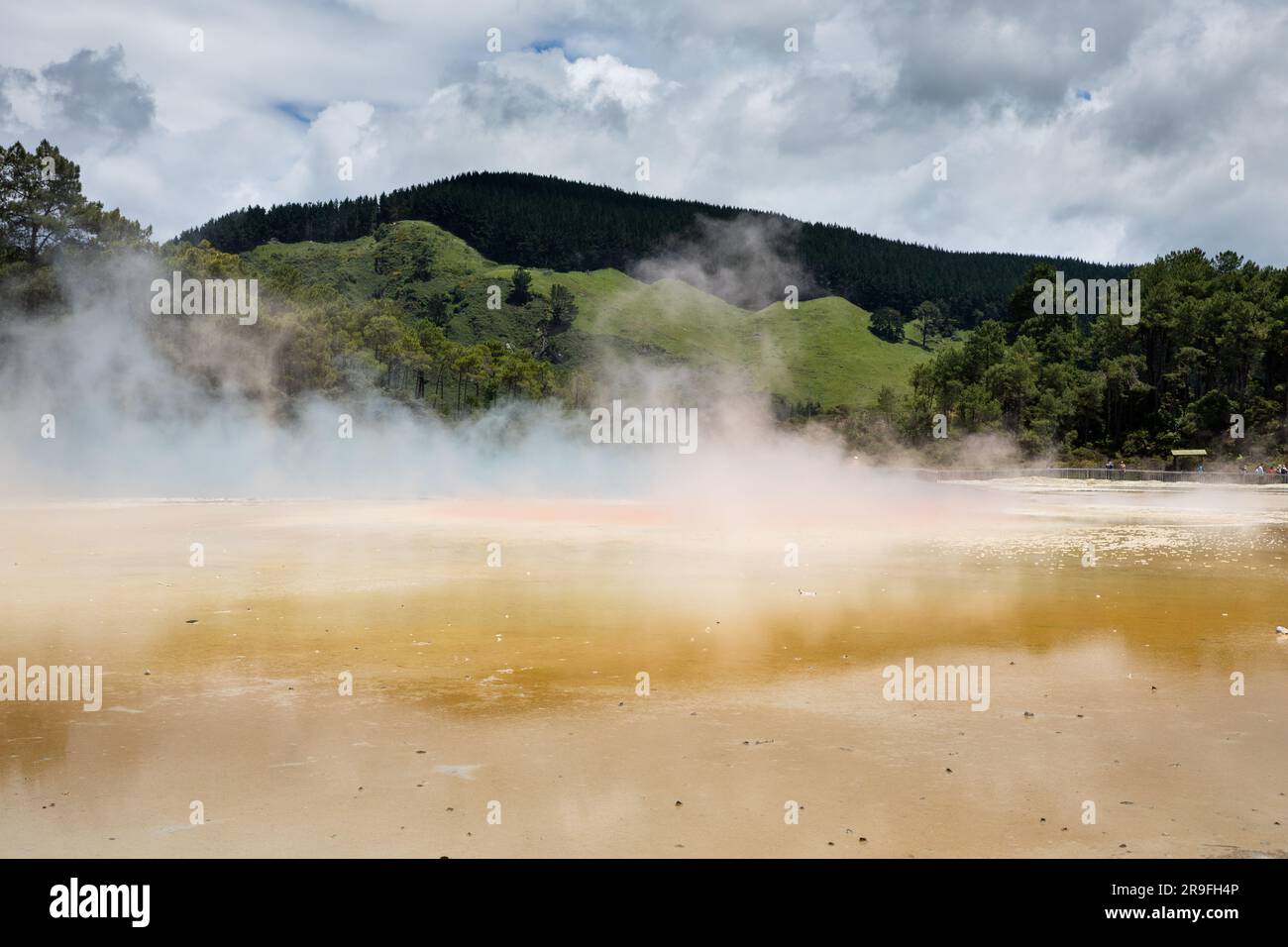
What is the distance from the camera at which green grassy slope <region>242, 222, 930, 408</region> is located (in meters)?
162

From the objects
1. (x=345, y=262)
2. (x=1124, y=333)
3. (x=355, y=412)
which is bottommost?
(x=355, y=412)

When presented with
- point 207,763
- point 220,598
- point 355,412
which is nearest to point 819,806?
point 207,763

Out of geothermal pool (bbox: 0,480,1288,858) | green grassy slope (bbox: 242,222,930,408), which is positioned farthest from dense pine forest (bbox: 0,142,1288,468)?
geothermal pool (bbox: 0,480,1288,858)

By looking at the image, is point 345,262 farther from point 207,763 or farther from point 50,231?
point 207,763

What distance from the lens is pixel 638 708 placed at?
30.0ft

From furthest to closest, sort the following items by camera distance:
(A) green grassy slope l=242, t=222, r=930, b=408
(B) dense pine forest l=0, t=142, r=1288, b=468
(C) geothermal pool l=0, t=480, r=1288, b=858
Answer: (A) green grassy slope l=242, t=222, r=930, b=408 < (B) dense pine forest l=0, t=142, r=1288, b=468 < (C) geothermal pool l=0, t=480, r=1288, b=858

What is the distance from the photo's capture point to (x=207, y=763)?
7.63m

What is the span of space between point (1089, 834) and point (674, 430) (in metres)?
73.0

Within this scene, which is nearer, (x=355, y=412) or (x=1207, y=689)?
(x=1207, y=689)

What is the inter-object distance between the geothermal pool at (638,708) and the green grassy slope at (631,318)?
13845 cm

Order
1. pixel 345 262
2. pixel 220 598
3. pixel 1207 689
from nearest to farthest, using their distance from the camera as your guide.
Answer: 1. pixel 1207 689
2. pixel 220 598
3. pixel 345 262

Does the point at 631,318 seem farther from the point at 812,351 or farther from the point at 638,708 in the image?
the point at 638,708

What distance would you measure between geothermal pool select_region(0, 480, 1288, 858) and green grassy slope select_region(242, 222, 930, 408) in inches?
A: 5451

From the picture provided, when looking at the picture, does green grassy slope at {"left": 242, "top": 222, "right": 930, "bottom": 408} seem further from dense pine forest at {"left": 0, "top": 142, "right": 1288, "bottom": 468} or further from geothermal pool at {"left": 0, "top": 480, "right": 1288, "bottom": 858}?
geothermal pool at {"left": 0, "top": 480, "right": 1288, "bottom": 858}
